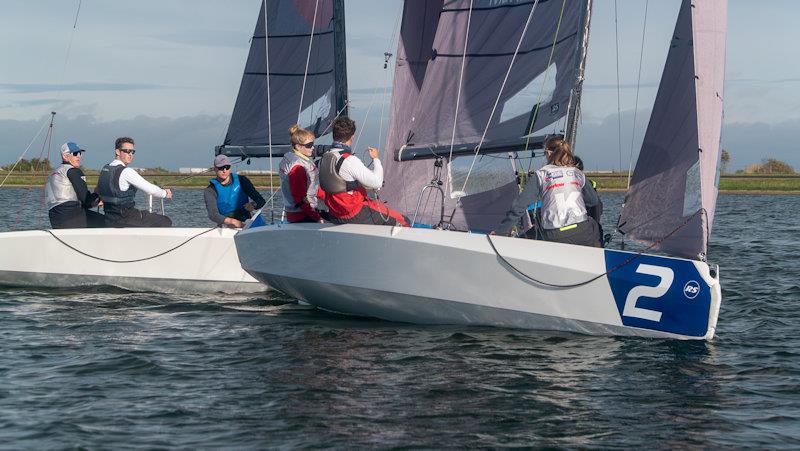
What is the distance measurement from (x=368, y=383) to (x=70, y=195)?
23.6 ft

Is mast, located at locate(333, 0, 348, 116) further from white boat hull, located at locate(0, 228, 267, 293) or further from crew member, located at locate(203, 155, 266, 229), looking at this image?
white boat hull, located at locate(0, 228, 267, 293)

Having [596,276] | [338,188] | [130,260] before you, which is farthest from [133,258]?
[596,276]

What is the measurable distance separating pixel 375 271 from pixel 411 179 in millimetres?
4081

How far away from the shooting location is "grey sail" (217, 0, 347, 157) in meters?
15.3

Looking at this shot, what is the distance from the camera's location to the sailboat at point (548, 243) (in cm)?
898

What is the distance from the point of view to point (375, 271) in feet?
31.8

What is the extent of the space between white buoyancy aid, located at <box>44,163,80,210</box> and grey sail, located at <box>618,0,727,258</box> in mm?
7345

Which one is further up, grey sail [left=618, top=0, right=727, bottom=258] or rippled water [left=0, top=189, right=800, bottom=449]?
grey sail [left=618, top=0, right=727, bottom=258]

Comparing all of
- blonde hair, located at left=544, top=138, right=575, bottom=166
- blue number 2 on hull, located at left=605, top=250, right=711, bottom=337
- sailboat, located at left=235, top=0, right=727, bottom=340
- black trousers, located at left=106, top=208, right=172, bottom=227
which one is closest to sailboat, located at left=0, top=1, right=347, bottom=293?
black trousers, located at left=106, top=208, right=172, bottom=227

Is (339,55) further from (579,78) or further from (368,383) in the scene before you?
(368,383)

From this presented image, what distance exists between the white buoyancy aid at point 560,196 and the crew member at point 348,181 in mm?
1535

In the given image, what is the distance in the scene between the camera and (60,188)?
13.4m

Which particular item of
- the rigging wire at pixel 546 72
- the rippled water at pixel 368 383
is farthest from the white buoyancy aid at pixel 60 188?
the rigging wire at pixel 546 72

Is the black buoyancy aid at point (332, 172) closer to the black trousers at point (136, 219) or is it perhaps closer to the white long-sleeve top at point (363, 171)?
the white long-sleeve top at point (363, 171)
